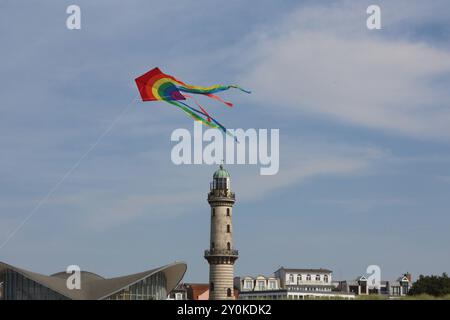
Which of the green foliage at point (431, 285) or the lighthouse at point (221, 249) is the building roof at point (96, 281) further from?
the green foliage at point (431, 285)

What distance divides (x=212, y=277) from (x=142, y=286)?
42.2 ft

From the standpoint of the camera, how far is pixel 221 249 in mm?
148250

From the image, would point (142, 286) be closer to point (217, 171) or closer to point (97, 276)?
point (97, 276)

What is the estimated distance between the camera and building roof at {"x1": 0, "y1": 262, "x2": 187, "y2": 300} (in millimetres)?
134625

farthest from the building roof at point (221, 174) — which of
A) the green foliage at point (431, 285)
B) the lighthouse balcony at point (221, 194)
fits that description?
the green foliage at point (431, 285)

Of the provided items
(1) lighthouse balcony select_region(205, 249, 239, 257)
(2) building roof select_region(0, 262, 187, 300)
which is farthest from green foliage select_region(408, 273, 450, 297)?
(2) building roof select_region(0, 262, 187, 300)

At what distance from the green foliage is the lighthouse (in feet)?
178

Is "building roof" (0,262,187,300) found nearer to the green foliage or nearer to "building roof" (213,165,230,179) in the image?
"building roof" (213,165,230,179)

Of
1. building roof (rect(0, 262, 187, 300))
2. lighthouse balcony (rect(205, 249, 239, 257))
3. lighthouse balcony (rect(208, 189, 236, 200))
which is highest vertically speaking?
lighthouse balcony (rect(208, 189, 236, 200))

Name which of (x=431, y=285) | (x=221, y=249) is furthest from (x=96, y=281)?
(x=431, y=285)

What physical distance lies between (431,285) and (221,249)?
206 ft

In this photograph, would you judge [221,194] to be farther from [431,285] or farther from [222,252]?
[431,285]
